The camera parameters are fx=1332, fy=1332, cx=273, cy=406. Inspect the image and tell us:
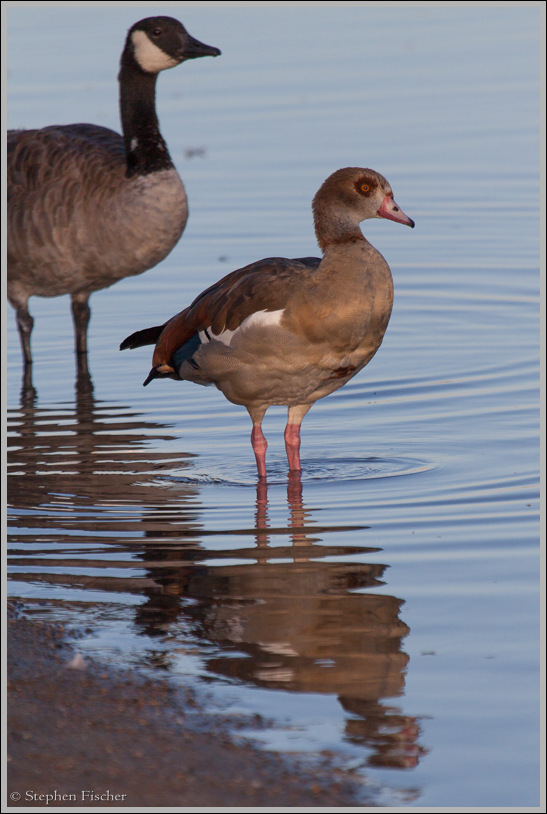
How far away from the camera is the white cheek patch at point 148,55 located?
11.7m

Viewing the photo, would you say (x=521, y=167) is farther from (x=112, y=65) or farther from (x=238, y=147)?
(x=112, y=65)

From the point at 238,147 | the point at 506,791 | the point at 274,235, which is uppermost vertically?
the point at 238,147

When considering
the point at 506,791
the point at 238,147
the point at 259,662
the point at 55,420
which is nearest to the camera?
the point at 506,791

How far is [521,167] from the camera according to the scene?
16156 mm

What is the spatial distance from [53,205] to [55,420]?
221 centimetres

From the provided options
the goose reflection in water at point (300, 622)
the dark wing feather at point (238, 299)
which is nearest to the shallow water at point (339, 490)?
the goose reflection in water at point (300, 622)

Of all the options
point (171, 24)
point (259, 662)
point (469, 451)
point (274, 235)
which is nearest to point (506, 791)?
point (259, 662)

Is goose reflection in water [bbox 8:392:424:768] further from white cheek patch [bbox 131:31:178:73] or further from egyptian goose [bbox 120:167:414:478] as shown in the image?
white cheek patch [bbox 131:31:178:73]

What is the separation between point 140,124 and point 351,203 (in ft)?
14.7

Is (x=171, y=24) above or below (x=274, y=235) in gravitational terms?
above

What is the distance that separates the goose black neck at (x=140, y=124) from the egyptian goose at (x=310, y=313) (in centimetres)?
357

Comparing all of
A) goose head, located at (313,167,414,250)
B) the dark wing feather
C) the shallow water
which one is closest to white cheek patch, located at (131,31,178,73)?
the shallow water

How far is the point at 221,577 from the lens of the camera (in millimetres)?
6207

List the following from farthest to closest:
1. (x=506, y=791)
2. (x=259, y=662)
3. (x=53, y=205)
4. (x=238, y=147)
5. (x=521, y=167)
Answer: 1. (x=238, y=147)
2. (x=521, y=167)
3. (x=53, y=205)
4. (x=259, y=662)
5. (x=506, y=791)
